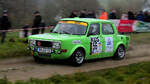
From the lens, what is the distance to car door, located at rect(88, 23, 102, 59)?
12.0 m

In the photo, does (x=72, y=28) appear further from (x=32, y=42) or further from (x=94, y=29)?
(x=32, y=42)

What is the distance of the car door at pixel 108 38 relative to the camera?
41.6 feet

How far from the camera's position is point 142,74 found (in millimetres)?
9445

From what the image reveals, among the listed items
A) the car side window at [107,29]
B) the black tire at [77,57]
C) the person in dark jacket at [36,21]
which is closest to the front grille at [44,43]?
the black tire at [77,57]

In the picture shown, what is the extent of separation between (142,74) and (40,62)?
4.16 metres

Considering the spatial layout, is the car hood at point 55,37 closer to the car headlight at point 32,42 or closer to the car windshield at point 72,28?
the car headlight at point 32,42

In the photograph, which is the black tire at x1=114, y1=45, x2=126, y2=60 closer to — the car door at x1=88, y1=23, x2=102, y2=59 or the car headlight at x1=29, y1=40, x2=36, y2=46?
the car door at x1=88, y1=23, x2=102, y2=59

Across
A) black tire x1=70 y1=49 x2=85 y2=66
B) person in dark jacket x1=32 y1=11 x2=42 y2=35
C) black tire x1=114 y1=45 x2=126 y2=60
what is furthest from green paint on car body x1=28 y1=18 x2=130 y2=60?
person in dark jacket x1=32 y1=11 x2=42 y2=35

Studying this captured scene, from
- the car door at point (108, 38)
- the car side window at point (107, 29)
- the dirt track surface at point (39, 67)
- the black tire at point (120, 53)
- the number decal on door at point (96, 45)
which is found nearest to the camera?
the dirt track surface at point (39, 67)

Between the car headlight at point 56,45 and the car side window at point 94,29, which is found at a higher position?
the car side window at point 94,29

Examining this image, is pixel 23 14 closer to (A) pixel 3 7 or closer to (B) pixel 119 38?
(A) pixel 3 7

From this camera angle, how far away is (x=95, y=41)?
1216cm

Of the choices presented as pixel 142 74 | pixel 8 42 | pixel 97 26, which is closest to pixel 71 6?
pixel 8 42

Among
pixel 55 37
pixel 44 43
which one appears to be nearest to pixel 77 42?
pixel 55 37
